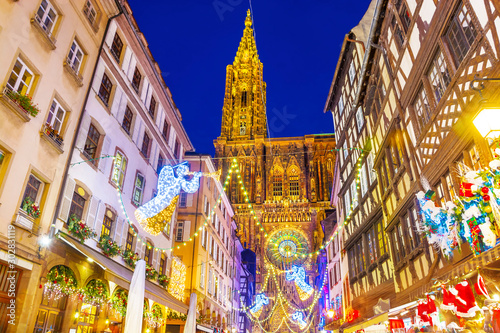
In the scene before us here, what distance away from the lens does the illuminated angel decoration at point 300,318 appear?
4512 cm

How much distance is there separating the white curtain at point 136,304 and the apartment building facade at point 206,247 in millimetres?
8006

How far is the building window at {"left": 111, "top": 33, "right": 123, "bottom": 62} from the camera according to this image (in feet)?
44.5

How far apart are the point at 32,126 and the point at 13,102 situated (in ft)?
3.06

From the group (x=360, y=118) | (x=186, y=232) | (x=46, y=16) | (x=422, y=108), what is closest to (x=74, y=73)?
(x=46, y=16)

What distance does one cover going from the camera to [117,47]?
46.0 ft

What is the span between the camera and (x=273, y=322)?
46.2 metres

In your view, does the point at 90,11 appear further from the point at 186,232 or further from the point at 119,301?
the point at 186,232

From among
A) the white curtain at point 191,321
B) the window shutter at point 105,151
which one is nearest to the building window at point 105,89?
the window shutter at point 105,151

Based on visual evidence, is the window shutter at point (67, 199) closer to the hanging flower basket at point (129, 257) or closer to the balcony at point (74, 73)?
the balcony at point (74, 73)

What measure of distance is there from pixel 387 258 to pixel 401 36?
25.0ft

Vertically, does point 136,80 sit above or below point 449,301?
above

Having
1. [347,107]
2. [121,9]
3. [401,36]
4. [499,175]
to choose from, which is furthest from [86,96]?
[347,107]

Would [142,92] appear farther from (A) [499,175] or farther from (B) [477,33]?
(A) [499,175]

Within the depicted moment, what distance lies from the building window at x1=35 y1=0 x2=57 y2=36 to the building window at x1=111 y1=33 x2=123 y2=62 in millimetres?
3191
